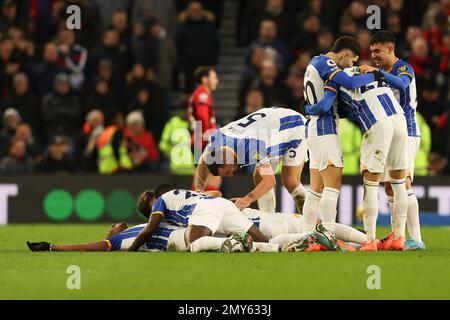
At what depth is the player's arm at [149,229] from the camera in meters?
11.8

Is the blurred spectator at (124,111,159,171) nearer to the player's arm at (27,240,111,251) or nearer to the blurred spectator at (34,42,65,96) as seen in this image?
the blurred spectator at (34,42,65,96)

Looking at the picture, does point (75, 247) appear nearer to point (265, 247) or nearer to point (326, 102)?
point (265, 247)

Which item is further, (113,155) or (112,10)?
(112,10)

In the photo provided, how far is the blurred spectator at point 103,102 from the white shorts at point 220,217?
27.8ft

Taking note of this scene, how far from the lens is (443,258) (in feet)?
37.9

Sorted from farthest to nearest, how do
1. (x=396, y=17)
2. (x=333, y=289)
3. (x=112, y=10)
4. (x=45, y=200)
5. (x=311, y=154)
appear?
1. (x=112, y=10)
2. (x=396, y=17)
3. (x=45, y=200)
4. (x=311, y=154)
5. (x=333, y=289)

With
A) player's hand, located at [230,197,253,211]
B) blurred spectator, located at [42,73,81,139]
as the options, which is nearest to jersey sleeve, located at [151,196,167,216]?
player's hand, located at [230,197,253,211]

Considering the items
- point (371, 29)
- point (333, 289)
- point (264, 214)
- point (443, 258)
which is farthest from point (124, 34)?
point (333, 289)

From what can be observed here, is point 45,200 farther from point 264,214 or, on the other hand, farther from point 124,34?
point 264,214

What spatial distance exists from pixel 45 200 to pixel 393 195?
309 inches

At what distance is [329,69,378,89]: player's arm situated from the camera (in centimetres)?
1198

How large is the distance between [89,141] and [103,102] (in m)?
0.86

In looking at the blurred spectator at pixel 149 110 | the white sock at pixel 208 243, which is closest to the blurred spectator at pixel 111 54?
the blurred spectator at pixel 149 110

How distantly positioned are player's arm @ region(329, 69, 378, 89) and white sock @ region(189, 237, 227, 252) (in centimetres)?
190
